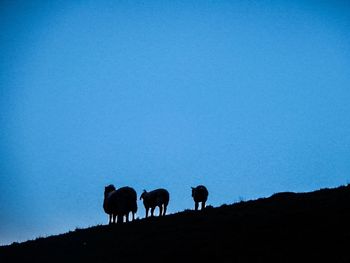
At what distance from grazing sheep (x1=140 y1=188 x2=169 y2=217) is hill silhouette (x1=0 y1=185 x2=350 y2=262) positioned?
17.8 feet

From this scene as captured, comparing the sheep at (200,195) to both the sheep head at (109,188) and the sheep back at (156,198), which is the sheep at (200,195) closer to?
the sheep back at (156,198)

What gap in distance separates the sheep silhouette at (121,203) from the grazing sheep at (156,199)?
2440 mm

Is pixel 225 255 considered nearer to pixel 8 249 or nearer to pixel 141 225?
pixel 141 225

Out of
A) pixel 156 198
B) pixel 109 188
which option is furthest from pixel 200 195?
pixel 109 188

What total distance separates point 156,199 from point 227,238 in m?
14.3

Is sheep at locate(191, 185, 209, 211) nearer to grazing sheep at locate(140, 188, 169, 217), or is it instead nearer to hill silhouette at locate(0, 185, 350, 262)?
grazing sheep at locate(140, 188, 169, 217)

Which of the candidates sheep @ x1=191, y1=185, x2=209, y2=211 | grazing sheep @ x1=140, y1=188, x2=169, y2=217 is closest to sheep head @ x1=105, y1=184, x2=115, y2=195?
grazing sheep @ x1=140, y1=188, x2=169, y2=217

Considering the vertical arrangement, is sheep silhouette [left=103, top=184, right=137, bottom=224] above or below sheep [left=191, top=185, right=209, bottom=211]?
below

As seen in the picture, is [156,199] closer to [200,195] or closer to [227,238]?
[200,195]

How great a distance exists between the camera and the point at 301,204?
2233 cm

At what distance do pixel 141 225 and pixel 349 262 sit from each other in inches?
516

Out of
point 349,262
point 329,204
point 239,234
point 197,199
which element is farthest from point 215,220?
point 197,199

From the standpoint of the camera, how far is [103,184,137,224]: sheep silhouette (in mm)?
27688

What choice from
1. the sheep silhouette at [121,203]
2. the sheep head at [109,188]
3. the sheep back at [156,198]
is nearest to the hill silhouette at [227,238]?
the sheep silhouette at [121,203]
